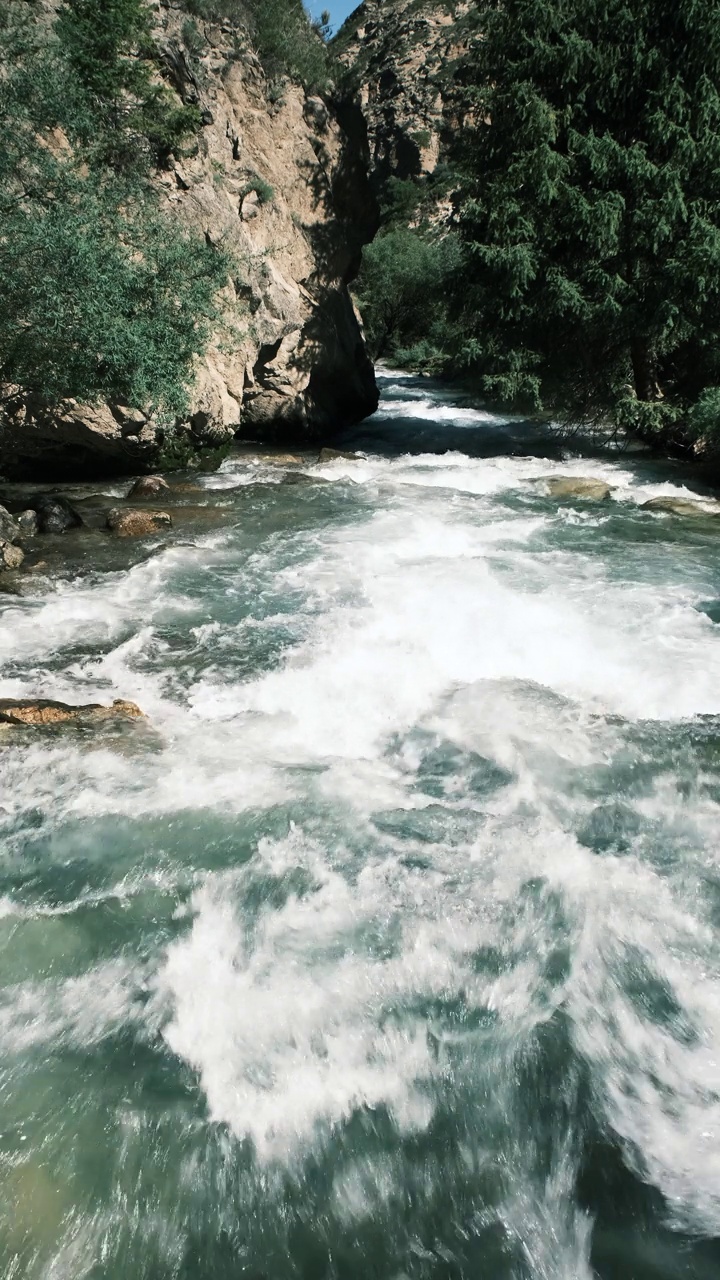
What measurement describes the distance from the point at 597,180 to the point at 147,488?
11.0 m

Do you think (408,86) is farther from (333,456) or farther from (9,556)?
(9,556)

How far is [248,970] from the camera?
4.01 metres

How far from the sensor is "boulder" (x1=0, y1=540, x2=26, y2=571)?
967 centimetres

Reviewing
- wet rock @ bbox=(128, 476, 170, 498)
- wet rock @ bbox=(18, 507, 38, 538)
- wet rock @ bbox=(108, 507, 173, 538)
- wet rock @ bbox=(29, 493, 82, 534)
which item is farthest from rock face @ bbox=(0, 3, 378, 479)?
wet rock @ bbox=(108, 507, 173, 538)

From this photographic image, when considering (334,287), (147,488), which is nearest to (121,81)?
(334,287)

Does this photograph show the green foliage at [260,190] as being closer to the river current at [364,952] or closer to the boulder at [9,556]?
the boulder at [9,556]

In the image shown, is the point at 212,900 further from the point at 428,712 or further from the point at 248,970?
the point at 428,712

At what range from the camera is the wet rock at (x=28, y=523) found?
430 inches

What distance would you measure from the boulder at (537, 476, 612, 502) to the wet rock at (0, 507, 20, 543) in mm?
9113

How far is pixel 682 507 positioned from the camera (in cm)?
1278

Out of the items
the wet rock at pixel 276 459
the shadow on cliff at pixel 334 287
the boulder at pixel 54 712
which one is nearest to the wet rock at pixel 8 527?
the boulder at pixel 54 712

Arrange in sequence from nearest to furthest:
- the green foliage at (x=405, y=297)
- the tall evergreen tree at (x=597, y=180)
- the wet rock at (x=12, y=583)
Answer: the wet rock at (x=12, y=583)
the tall evergreen tree at (x=597, y=180)
the green foliage at (x=405, y=297)

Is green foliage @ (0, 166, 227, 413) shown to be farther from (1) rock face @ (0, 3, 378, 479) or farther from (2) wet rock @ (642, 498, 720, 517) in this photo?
(2) wet rock @ (642, 498, 720, 517)

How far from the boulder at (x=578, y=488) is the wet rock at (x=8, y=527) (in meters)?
9.11
